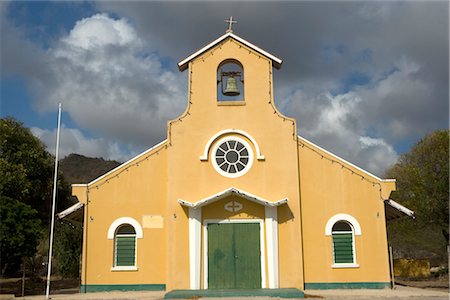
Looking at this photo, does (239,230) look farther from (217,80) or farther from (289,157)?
(217,80)

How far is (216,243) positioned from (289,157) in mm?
4501

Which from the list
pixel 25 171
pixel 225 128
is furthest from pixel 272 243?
pixel 25 171

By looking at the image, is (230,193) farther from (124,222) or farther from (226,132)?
(124,222)

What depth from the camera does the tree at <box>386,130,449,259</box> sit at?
1265 inches

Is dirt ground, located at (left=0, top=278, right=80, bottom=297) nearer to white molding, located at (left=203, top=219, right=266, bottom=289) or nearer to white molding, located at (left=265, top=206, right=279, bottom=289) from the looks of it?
white molding, located at (left=203, top=219, right=266, bottom=289)

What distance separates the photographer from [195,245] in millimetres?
19031

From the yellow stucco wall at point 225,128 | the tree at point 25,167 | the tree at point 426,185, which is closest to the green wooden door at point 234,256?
the yellow stucco wall at point 225,128

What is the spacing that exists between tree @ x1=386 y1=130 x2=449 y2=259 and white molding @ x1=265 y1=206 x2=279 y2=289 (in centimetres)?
1710

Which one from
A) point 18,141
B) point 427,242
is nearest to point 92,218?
point 18,141

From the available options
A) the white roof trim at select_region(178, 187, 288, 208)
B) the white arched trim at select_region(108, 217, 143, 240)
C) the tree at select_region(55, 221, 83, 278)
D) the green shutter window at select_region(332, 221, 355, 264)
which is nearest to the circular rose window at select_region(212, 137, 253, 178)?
the white roof trim at select_region(178, 187, 288, 208)

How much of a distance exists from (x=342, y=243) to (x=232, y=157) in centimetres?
558

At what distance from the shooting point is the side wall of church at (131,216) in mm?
19547

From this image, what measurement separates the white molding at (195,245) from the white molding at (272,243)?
264 cm

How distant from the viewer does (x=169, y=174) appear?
19750 millimetres
